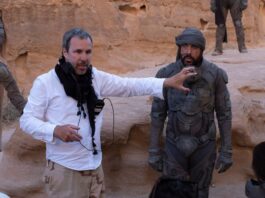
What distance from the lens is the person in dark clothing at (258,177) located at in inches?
101

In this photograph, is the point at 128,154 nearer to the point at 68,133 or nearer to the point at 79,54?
the point at 79,54

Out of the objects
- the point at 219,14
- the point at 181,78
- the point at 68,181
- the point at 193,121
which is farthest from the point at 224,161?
the point at 219,14

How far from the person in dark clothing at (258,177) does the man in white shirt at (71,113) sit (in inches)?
24.8

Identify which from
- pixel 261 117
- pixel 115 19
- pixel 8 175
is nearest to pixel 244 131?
pixel 261 117

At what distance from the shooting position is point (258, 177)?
257 cm

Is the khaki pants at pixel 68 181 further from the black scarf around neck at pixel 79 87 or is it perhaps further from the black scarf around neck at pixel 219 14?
the black scarf around neck at pixel 219 14

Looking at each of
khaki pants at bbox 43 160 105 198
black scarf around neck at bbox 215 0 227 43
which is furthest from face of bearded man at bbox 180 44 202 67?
black scarf around neck at bbox 215 0 227 43

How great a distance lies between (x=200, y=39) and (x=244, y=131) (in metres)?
1.65

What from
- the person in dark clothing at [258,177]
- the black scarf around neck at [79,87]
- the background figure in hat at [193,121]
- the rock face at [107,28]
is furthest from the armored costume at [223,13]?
the person in dark clothing at [258,177]

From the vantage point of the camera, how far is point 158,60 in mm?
12828

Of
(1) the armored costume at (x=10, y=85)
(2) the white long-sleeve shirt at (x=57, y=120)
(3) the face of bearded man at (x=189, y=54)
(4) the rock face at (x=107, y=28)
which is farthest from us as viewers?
(4) the rock face at (x=107, y=28)

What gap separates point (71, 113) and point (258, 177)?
1.06m

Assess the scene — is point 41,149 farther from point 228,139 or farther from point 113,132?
point 228,139

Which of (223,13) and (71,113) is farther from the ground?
(71,113)
